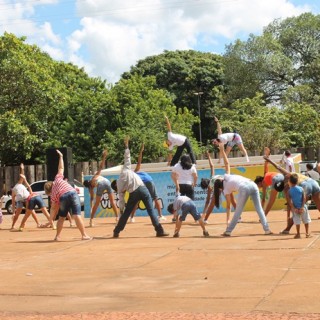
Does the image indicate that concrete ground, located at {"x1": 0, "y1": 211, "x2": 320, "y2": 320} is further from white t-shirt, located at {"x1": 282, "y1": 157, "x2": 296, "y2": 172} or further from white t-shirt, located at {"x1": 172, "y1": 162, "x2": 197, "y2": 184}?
white t-shirt, located at {"x1": 282, "y1": 157, "x2": 296, "y2": 172}

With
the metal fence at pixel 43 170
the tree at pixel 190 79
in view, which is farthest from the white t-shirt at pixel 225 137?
the tree at pixel 190 79

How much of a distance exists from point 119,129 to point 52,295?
28246 mm

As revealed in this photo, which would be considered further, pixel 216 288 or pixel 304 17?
pixel 304 17

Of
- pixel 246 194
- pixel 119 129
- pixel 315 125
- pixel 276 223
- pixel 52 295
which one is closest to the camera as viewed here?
pixel 52 295

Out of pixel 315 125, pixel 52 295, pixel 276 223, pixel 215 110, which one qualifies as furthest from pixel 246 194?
pixel 215 110

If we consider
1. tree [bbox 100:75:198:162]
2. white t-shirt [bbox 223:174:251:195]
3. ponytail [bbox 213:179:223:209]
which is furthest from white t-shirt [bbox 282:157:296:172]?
tree [bbox 100:75:198:162]

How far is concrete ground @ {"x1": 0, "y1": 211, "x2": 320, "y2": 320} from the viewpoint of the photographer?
8141 mm

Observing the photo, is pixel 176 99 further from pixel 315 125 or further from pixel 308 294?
pixel 308 294

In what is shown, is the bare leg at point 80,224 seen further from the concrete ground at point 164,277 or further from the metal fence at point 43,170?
the metal fence at point 43,170

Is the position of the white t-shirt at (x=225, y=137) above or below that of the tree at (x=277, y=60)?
below

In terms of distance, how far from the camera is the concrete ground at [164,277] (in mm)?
8141

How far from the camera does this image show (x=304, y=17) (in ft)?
186

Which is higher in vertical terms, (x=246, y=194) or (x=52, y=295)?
(x=246, y=194)

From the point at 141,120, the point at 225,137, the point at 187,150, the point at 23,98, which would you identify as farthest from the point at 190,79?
the point at 225,137
